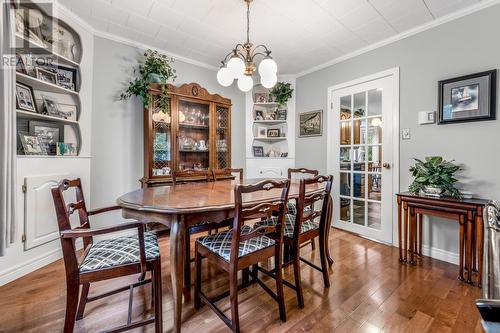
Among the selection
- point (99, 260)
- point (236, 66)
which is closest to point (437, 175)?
point (236, 66)

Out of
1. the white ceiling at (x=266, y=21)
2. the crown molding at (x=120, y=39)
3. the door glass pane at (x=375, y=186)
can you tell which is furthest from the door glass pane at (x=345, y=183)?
the crown molding at (x=120, y=39)

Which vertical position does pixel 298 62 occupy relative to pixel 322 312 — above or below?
above

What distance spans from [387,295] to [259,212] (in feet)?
4.19

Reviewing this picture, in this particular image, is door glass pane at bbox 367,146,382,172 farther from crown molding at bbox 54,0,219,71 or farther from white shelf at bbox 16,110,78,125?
white shelf at bbox 16,110,78,125

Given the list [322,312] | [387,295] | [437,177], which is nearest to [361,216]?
[437,177]

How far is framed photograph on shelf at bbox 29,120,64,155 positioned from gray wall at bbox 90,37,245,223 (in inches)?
12.6

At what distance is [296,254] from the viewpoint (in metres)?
1.64

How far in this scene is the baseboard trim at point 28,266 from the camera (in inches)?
74.2

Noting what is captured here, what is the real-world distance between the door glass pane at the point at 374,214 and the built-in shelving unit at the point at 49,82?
11.7 ft

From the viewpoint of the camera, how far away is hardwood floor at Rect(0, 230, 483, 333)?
4.72 feet

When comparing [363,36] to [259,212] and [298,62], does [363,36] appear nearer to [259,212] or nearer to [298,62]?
[298,62]

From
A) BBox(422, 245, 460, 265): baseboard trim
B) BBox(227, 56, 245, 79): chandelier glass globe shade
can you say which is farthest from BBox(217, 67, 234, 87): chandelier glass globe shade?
BBox(422, 245, 460, 265): baseboard trim

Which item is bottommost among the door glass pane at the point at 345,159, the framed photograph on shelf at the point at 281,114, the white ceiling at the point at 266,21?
the door glass pane at the point at 345,159

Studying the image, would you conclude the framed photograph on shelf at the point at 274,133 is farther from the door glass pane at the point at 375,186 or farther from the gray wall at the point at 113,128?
the gray wall at the point at 113,128
